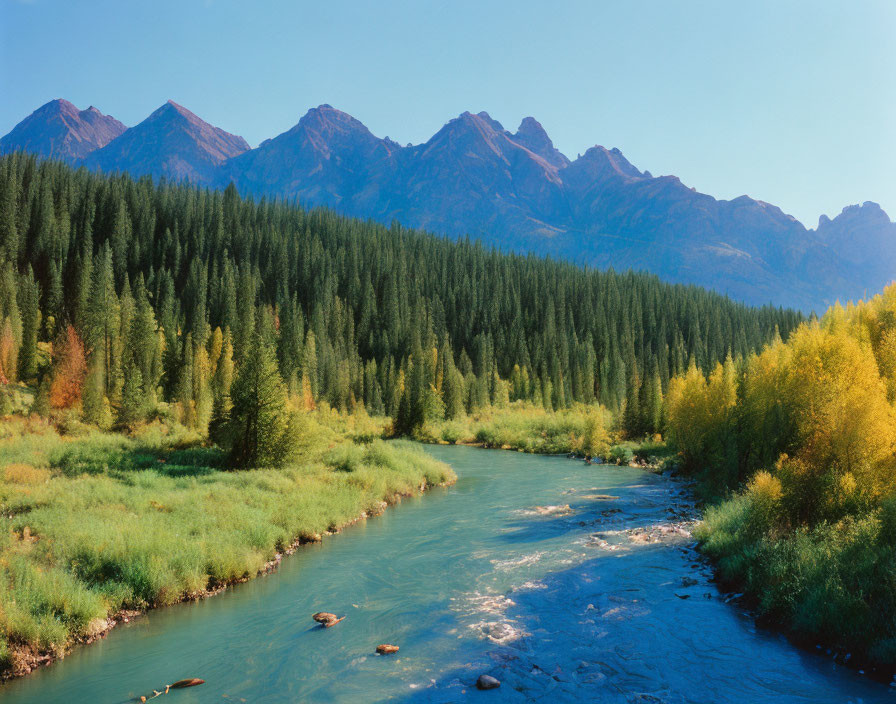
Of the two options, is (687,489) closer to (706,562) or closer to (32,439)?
(706,562)

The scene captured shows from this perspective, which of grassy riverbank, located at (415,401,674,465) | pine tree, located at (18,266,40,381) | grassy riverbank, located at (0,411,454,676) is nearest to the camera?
grassy riverbank, located at (0,411,454,676)

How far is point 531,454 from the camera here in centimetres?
6066

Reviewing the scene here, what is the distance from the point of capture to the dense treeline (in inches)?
2913

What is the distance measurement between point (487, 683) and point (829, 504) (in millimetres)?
13253

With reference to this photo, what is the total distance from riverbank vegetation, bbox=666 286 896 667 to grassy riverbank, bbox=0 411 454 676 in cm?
1717

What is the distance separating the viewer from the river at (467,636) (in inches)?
516

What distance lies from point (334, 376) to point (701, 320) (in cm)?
9691

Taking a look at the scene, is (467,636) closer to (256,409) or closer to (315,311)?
(256,409)

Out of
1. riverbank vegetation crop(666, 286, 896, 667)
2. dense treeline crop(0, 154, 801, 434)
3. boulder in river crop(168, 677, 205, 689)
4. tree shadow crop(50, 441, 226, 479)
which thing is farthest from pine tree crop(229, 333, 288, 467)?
riverbank vegetation crop(666, 286, 896, 667)

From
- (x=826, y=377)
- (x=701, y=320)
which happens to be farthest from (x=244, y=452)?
(x=701, y=320)

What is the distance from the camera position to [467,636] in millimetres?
15977

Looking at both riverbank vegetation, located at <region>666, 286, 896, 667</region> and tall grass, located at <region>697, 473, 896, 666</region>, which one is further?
riverbank vegetation, located at <region>666, 286, 896, 667</region>

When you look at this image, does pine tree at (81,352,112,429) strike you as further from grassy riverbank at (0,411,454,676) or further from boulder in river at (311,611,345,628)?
boulder in river at (311,611,345,628)

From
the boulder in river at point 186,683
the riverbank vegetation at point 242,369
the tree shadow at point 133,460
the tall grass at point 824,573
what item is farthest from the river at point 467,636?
the tree shadow at point 133,460
